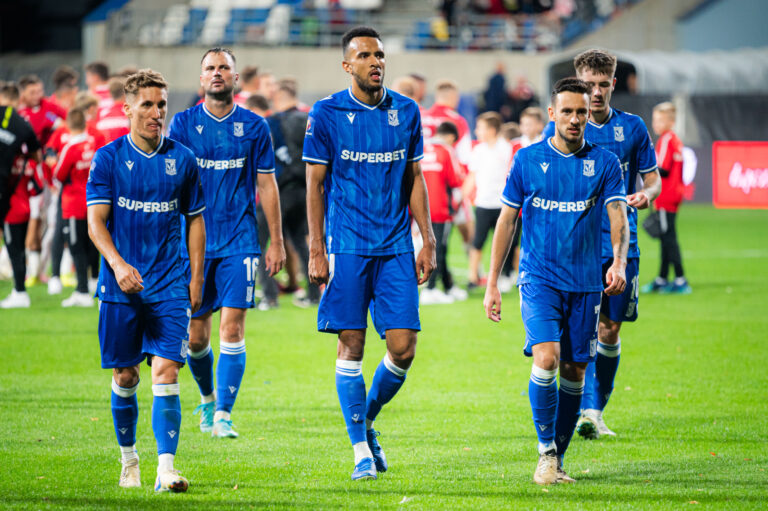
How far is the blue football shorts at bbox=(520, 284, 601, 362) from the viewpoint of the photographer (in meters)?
5.62

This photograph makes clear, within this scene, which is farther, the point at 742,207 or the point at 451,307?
the point at 742,207

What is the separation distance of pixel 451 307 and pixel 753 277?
5.07m

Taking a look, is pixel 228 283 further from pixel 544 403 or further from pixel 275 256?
pixel 544 403

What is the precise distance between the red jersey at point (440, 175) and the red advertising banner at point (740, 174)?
11886 mm

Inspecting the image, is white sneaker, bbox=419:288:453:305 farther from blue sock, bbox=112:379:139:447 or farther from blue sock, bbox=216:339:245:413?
blue sock, bbox=112:379:139:447

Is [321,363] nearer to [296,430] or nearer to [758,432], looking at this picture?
[296,430]

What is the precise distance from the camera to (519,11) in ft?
112

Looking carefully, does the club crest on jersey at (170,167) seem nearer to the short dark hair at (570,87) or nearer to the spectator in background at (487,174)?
the short dark hair at (570,87)

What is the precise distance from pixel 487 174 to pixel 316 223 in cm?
832

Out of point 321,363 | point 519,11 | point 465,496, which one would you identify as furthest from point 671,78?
point 465,496

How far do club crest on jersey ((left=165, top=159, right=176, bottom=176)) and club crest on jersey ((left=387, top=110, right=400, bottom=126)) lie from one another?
46.5 inches

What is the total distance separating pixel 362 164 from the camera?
5.82 m

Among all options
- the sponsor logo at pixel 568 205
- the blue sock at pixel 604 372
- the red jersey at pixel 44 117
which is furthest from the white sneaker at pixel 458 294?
the sponsor logo at pixel 568 205

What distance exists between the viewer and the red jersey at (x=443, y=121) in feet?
45.0
